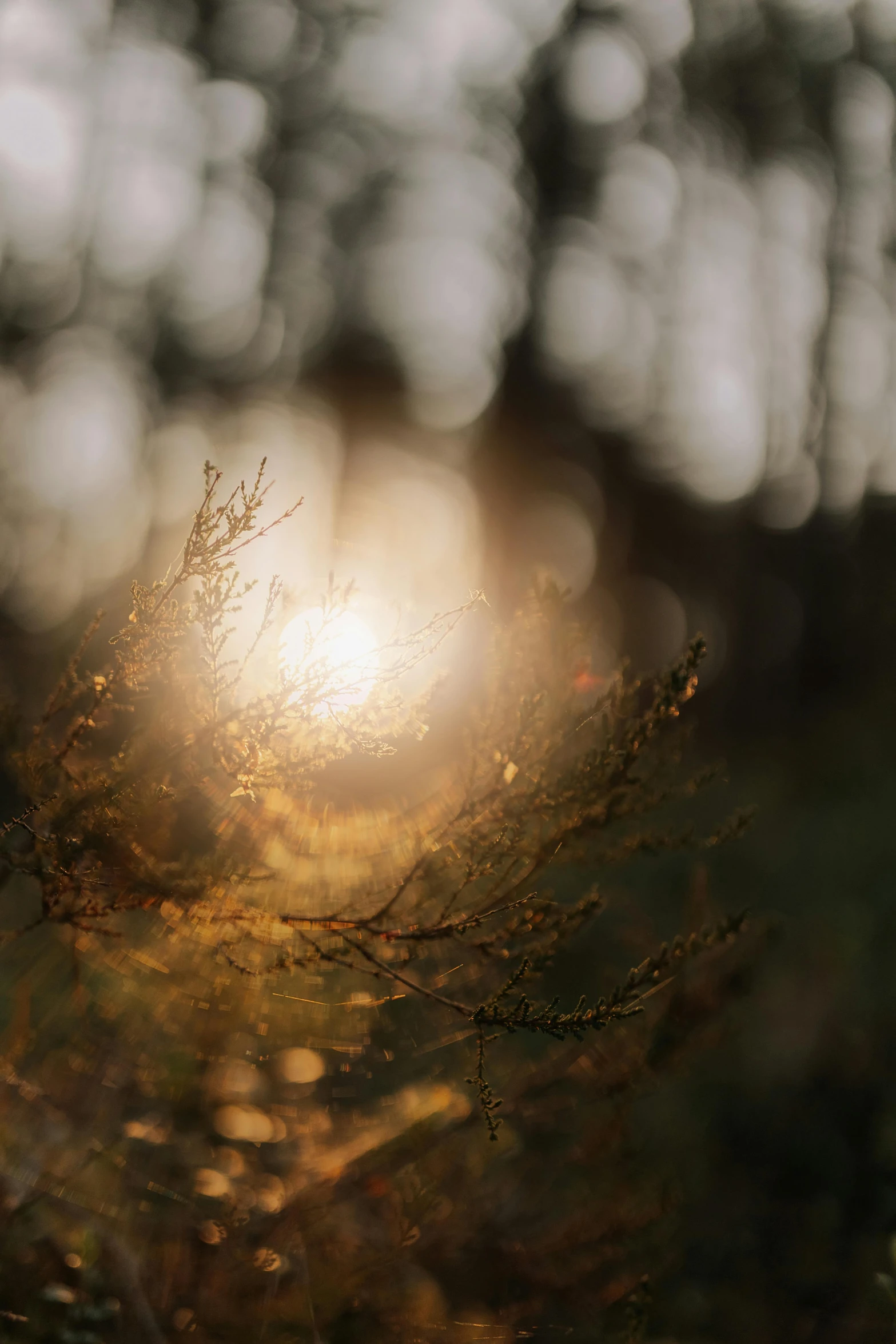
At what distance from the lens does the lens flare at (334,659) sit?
60.0 inches

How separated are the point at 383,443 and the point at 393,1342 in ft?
41.2

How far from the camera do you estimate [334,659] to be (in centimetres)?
153

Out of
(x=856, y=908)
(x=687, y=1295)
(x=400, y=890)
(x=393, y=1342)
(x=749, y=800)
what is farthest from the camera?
(x=749, y=800)

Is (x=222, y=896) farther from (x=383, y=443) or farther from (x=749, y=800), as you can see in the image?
(x=383, y=443)

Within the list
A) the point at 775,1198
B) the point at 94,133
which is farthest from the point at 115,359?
the point at 775,1198

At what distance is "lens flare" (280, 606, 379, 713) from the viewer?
5.00 feet

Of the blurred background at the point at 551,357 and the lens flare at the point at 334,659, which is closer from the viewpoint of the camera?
the lens flare at the point at 334,659

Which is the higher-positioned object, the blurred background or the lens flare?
the blurred background

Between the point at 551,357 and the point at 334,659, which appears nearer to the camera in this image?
the point at 334,659

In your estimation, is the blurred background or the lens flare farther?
the blurred background

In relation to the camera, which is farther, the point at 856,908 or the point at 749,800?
the point at 749,800

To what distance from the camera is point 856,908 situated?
6.35m

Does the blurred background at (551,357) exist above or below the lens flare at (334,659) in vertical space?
above

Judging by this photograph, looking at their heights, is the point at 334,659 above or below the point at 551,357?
below
